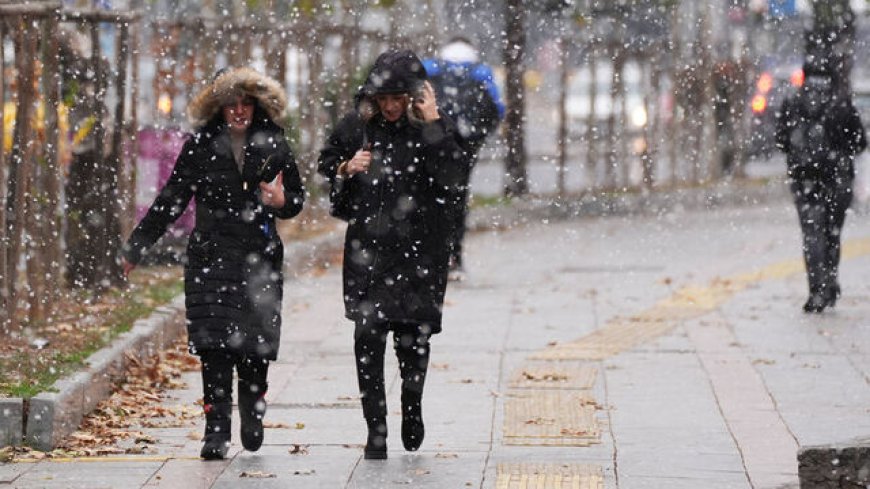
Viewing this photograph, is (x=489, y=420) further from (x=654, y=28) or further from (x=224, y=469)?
(x=654, y=28)

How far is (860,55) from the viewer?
1511 inches

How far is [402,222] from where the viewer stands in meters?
7.83

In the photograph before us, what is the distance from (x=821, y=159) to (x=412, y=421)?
218 inches

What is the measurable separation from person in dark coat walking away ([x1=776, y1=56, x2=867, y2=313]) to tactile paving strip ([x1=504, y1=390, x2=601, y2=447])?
3.74 m

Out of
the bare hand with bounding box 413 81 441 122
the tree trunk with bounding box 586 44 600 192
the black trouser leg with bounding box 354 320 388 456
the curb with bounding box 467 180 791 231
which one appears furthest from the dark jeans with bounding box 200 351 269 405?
the tree trunk with bounding box 586 44 600 192

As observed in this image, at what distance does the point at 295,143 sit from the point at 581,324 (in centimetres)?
594

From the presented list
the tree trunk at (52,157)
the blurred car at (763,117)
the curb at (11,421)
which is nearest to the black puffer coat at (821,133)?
the tree trunk at (52,157)

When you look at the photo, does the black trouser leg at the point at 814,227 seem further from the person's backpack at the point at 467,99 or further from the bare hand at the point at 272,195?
the bare hand at the point at 272,195

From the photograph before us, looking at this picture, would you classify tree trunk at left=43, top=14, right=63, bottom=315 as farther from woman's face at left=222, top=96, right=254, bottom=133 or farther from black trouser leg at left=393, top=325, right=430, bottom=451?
black trouser leg at left=393, top=325, right=430, bottom=451

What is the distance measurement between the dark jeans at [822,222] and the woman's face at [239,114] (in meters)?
5.74

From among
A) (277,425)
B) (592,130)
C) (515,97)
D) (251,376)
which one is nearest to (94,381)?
(277,425)

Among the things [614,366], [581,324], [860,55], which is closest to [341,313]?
[581,324]

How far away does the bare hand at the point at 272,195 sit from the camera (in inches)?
310

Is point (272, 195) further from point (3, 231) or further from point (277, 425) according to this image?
point (3, 231)
